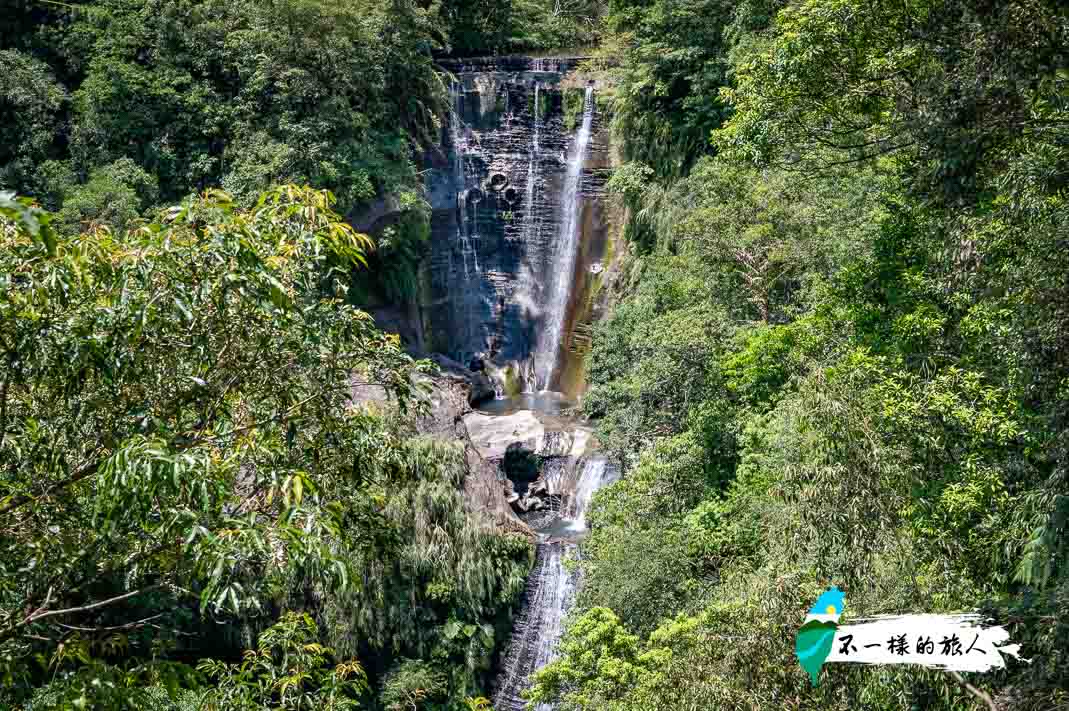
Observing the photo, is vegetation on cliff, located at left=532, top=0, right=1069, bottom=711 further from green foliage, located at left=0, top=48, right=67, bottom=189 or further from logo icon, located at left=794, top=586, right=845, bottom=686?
green foliage, located at left=0, top=48, right=67, bottom=189

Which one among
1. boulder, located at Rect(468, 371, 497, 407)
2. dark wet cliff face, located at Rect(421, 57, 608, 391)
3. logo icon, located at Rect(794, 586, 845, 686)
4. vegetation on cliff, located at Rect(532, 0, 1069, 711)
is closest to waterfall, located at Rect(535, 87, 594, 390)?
dark wet cliff face, located at Rect(421, 57, 608, 391)

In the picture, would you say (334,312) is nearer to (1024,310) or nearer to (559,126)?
(1024,310)

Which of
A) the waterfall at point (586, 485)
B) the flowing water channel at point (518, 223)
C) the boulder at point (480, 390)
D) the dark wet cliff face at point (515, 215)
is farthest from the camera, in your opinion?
the dark wet cliff face at point (515, 215)

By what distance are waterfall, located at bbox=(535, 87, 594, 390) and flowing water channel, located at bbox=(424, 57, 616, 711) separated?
0.03 meters

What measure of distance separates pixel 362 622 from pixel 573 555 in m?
4.30

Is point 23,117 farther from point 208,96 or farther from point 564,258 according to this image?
point 564,258

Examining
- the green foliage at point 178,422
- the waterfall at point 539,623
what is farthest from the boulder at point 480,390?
the green foliage at point 178,422

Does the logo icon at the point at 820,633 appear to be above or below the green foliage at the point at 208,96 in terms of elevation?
below

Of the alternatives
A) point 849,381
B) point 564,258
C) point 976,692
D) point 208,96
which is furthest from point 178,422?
point 564,258

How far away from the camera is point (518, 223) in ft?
85.7

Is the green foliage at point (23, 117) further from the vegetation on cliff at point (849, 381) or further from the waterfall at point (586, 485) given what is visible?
the waterfall at point (586, 485)

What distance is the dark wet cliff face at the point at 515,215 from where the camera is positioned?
25.6m

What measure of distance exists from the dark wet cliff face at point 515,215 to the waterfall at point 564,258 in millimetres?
29

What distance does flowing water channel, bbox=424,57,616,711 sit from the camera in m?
25.5
